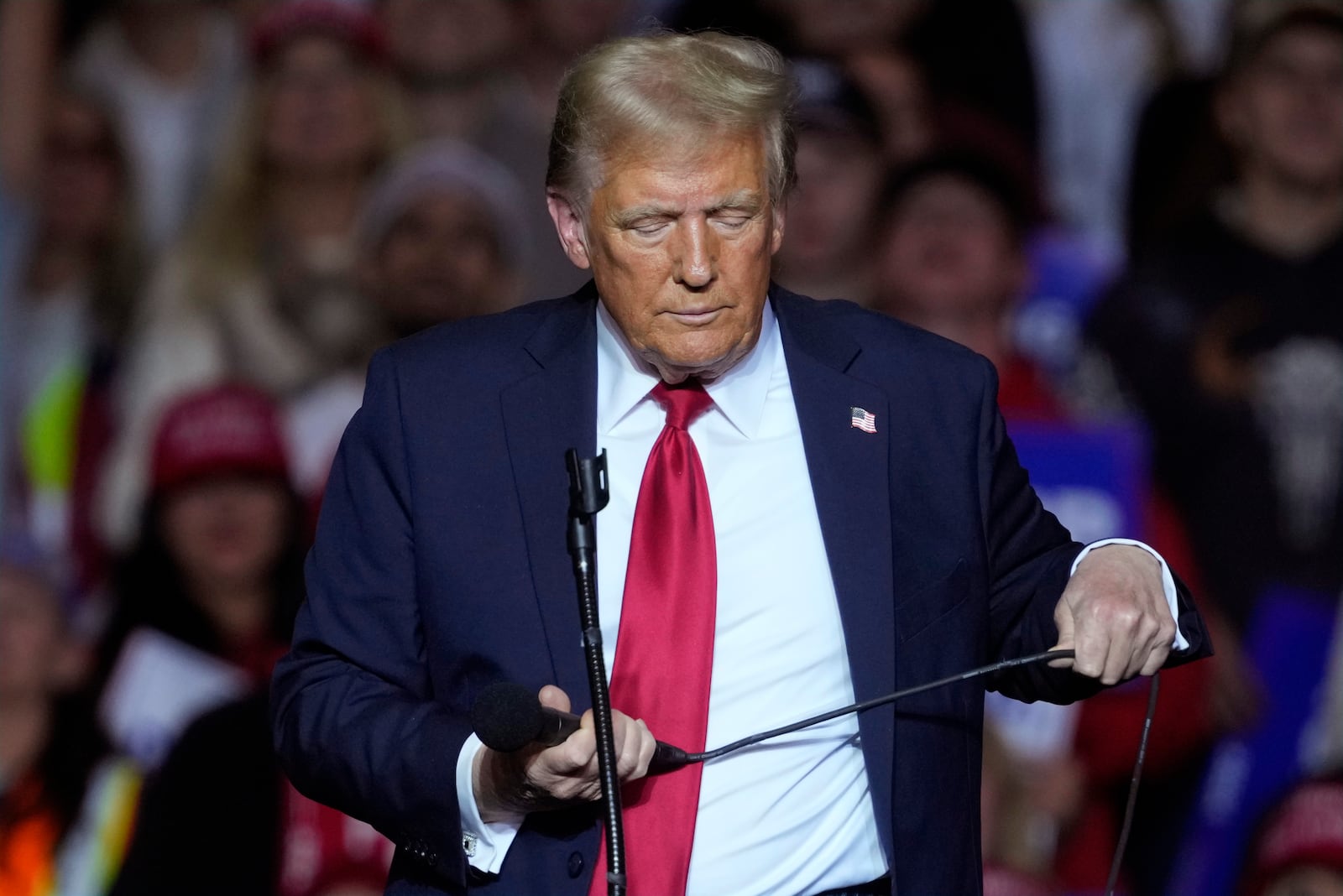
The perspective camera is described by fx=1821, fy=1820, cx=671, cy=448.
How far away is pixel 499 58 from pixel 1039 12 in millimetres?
1595

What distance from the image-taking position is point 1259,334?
16.7 feet

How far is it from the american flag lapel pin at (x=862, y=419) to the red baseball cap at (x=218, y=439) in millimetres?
3195

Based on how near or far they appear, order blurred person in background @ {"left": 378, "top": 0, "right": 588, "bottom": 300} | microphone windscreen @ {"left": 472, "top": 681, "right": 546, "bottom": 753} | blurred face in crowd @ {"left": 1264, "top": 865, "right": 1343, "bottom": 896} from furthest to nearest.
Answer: blurred person in background @ {"left": 378, "top": 0, "right": 588, "bottom": 300} → blurred face in crowd @ {"left": 1264, "top": 865, "right": 1343, "bottom": 896} → microphone windscreen @ {"left": 472, "top": 681, "right": 546, "bottom": 753}

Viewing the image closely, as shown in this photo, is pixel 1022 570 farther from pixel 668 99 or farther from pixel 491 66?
pixel 491 66

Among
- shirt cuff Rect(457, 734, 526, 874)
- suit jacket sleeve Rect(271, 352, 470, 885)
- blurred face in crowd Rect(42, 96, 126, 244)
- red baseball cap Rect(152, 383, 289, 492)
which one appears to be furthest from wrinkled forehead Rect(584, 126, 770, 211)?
blurred face in crowd Rect(42, 96, 126, 244)

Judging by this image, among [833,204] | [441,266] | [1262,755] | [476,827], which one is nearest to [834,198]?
[833,204]

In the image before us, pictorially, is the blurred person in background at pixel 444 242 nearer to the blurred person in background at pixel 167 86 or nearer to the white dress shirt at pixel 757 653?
the blurred person in background at pixel 167 86

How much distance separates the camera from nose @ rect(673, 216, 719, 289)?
81.8 inches

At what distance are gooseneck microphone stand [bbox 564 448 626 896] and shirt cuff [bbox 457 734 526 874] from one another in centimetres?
19

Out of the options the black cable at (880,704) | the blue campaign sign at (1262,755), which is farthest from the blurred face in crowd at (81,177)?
the black cable at (880,704)

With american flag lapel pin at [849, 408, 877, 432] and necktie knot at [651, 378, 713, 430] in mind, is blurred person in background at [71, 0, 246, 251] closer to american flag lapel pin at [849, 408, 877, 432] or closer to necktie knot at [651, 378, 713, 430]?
necktie knot at [651, 378, 713, 430]

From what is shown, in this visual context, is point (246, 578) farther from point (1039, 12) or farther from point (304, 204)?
point (1039, 12)

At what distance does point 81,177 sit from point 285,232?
661 mm

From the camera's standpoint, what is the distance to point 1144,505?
195 inches
